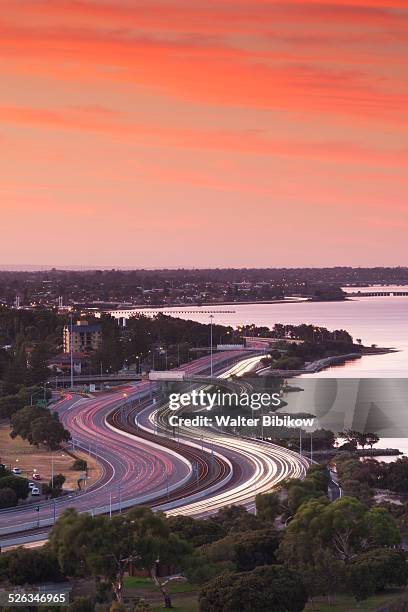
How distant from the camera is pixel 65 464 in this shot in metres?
24.8

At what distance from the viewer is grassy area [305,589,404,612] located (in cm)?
1228

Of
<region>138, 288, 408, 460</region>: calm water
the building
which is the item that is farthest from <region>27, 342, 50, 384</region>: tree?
<region>138, 288, 408, 460</region>: calm water

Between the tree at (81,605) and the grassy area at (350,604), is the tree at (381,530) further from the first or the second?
the tree at (81,605)

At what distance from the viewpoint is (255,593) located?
11383 millimetres

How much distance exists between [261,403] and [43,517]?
46.4 feet

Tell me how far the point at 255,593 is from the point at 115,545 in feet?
5.63

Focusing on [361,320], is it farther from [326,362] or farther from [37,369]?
[37,369]

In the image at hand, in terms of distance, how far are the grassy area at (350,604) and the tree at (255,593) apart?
65cm

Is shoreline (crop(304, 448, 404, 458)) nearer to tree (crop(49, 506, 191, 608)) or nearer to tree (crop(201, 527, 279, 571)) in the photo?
tree (crop(201, 527, 279, 571))

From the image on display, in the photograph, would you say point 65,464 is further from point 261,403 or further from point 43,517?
point 261,403

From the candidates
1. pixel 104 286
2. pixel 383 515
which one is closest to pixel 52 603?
pixel 383 515

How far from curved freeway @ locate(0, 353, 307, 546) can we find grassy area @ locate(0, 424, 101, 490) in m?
0.34

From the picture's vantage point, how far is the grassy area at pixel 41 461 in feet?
75.7

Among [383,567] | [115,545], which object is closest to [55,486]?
[115,545]
